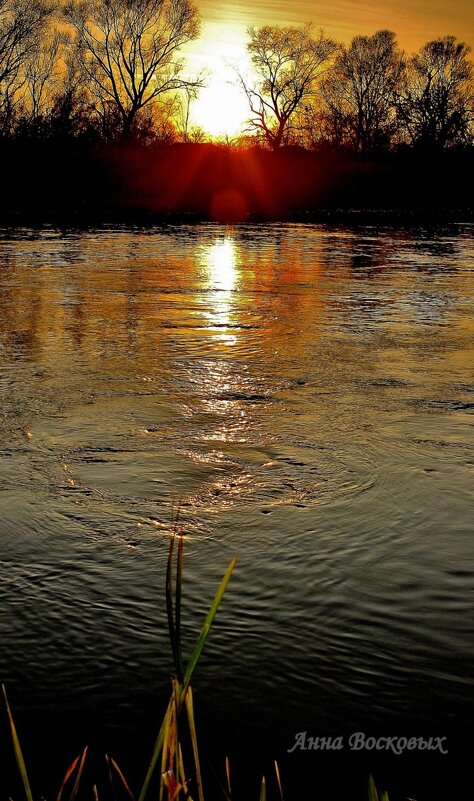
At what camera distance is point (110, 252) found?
14.9 m

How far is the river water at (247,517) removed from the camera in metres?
2.42

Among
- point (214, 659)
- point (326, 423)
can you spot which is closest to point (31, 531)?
point (214, 659)

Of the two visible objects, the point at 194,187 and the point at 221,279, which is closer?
the point at 221,279

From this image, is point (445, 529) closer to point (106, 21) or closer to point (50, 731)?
point (50, 731)

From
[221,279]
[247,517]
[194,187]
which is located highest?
[194,187]

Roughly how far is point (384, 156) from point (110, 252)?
29593mm

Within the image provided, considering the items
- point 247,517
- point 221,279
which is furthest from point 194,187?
point 247,517

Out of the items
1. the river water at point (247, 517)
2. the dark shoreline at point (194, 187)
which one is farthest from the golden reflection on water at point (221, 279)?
the dark shoreline at point (194, 187)

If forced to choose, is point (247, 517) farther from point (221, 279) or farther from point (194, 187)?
point (194, 187)

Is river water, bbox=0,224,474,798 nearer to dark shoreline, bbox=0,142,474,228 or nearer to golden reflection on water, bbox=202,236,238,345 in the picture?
golden reflection on water, bbox=202,236,238,345

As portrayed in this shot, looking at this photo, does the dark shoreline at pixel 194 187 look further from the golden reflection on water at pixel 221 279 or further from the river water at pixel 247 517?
the river water at pixel 247 517

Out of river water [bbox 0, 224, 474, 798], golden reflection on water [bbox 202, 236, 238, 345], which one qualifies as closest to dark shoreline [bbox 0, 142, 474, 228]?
golden reflection on water [bbox 202, 236, 238, 345]

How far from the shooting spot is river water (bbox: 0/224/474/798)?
95.3 inches

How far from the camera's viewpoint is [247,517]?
3617 mm
